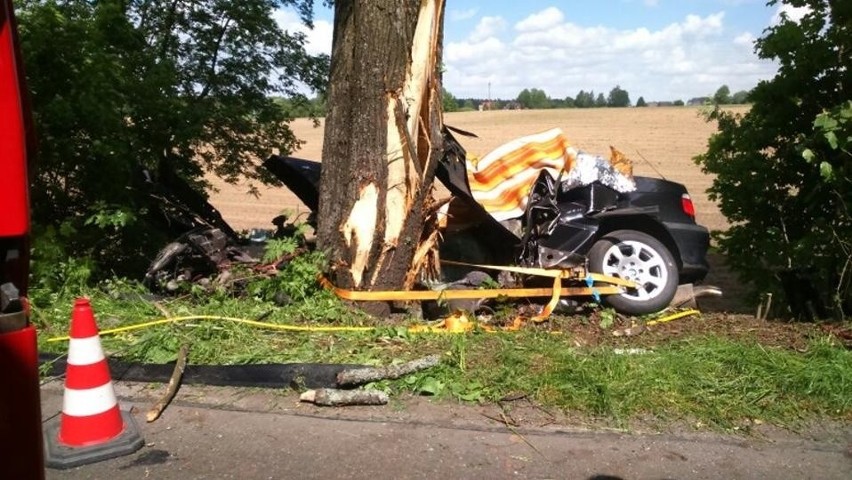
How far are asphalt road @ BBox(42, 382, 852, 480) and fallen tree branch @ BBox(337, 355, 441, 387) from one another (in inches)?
8.3

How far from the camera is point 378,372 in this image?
434 centimetres

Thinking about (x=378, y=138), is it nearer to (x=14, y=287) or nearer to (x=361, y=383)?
(x=361, y=383)

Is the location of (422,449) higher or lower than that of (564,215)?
lower

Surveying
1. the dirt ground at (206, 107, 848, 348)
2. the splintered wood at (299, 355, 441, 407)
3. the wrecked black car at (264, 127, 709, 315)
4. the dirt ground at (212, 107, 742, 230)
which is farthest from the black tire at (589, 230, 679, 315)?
the dirt ground at (212, 107, 742, 230)

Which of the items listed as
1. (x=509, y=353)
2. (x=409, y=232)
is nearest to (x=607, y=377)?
(x=509, y=353)

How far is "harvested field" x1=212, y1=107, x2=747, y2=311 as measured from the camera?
14484mm

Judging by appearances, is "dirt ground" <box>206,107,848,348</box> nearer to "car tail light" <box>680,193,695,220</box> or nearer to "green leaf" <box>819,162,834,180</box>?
"car tail light" <box>680,193,695,220</box>

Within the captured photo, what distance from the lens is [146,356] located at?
184 inches

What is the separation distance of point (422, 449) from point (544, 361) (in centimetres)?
123

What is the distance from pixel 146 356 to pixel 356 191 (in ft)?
6.44

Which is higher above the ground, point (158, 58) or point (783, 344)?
point (158, 58)

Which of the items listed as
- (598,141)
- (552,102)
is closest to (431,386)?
(598,141)

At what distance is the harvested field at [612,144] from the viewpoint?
14.5 m

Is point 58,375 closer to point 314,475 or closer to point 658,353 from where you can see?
point 314,475
